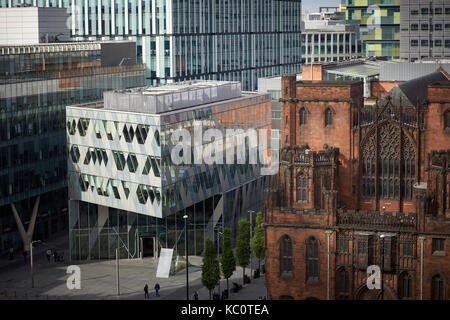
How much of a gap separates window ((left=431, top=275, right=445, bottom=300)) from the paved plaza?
1998 cm

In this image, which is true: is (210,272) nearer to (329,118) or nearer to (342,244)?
(342,244)

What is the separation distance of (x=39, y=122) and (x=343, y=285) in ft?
163

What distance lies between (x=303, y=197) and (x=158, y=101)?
24.5 meters

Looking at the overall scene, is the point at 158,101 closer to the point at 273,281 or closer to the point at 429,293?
the point at 273,281

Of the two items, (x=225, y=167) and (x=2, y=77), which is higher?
(x=2, y=77)

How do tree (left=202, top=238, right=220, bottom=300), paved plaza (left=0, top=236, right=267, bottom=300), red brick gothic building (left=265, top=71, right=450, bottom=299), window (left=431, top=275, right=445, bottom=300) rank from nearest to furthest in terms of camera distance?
window (left=431, top=275, right=445, bottom=300) < red brick gothic building (left=265, top=71, right=450, bottom=299) < tree (left=202, top=238, right=220, bottom=300) < paved plaza (left=0, top=236, right=267, bottom=300)

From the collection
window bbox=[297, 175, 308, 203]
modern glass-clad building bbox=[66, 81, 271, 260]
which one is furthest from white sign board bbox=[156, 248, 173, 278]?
window bbox=[297, 175, 308, 203]

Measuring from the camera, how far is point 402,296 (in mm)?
76688

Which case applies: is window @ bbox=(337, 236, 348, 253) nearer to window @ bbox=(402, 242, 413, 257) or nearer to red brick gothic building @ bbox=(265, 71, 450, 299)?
red brick gothic building @ bbox=(265, 71, 450, 299)

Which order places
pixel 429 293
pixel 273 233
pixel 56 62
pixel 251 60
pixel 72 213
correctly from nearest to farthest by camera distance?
pixel 429 293
pixel 273 233
pixel 72 213
pixel 56 62
pixel 251 60

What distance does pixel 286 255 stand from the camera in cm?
8038

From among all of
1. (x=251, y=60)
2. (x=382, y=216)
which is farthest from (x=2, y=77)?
(x=251, y=60)

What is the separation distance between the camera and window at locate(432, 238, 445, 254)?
7475 centimetres

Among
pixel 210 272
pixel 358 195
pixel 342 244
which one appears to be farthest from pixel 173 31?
pixel 342 244
